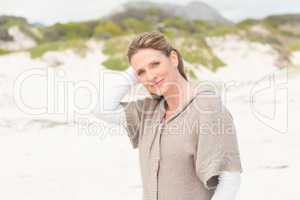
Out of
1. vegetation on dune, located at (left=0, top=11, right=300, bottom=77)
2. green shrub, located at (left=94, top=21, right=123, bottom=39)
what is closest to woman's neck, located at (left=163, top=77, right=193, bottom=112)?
vegetation on dune, located at (left=0, top=11, right=300, bottom=77)

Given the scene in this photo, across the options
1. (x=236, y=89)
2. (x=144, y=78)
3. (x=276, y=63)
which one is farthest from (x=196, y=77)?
(x=144, y=78)

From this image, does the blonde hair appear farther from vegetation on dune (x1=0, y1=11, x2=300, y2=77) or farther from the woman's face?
vegetation on dune (x1=0, y1=11, x2=300, y2=77)

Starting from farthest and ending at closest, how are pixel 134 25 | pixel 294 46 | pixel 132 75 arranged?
pixel 294 46 → pixel 134 25 → pixel 132 75

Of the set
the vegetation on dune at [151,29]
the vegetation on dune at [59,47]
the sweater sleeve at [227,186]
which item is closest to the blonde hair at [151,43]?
the sweater sleeve at [227,186]

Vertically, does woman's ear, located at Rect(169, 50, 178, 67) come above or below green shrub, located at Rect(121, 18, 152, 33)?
below

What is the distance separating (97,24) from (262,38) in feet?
13.5

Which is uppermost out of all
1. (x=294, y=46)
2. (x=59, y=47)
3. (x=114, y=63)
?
(x=294, y=46)

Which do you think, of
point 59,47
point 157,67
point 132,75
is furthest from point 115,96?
point 59,47

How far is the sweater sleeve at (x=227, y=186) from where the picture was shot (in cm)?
97

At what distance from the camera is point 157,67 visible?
3.41 ft

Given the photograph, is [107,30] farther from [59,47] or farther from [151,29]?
[59,47]

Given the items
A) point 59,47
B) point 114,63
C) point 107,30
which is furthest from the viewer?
point 107,30

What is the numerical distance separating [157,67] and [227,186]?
0.28m

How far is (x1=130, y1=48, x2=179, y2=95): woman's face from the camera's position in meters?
1.04
